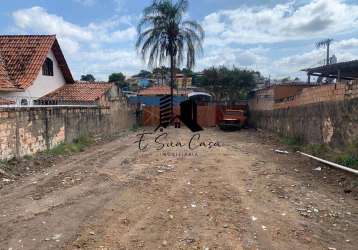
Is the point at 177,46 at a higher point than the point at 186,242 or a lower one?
higher

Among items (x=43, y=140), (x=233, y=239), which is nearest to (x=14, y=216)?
(x=233, y=239)

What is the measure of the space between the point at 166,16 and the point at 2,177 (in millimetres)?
22140

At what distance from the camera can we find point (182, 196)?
22.7 feet

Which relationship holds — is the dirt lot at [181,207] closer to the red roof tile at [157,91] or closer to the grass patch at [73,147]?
the grass patch at [73,147]

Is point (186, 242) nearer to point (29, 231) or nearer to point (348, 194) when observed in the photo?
point (29, 231)

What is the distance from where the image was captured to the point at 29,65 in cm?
1895

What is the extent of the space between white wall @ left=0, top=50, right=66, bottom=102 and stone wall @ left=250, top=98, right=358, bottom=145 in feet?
40.4

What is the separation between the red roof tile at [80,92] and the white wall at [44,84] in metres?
0.31

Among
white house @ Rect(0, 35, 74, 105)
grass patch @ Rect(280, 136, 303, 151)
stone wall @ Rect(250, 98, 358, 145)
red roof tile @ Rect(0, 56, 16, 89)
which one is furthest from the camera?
white house @ Rect(0, 35, 74, 105)

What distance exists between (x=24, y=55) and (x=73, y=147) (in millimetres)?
8400

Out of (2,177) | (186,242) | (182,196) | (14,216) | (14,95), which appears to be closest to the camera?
(186,242)

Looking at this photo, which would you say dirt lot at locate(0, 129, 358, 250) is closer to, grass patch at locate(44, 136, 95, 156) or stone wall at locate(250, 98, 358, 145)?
stone wall at locate(250, 98, 358, 145)

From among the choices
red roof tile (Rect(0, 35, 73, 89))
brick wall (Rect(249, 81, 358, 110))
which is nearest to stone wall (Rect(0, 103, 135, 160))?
red roof tile (Rect(0, 35, 73, 89))

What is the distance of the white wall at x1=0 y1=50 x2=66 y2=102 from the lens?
18.1 m
